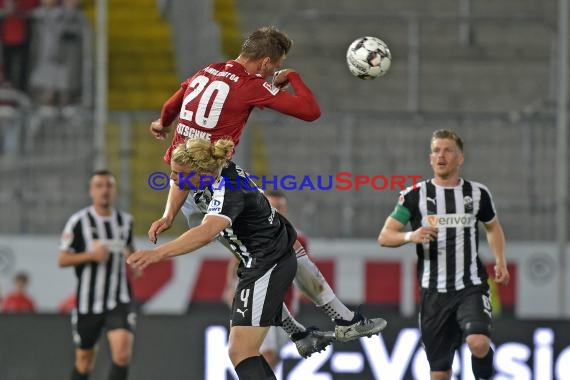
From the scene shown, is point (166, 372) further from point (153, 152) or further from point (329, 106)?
point (329, 106)

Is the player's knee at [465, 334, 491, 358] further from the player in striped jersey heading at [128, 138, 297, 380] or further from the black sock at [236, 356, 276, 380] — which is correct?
the black sock at [236, 356, 276, 380]

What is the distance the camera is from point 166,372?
11.6 meters

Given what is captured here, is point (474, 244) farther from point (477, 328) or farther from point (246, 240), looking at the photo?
point (246, 240)

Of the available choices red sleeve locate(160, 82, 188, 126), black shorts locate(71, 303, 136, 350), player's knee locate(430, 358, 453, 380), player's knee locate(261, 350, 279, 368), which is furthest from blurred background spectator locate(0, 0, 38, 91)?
player's knee locate(430, 358, 453, 380)

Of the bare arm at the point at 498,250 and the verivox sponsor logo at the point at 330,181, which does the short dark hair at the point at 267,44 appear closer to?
the bare arm at the point at 498,250

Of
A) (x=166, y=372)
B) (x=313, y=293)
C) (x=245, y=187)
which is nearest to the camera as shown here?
(x=245, y=187)

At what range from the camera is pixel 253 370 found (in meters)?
7.81

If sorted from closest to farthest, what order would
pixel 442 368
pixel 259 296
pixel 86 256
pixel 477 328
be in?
pixel 259 296
pixel 477 328
pixel 442 368
pixel 86 256

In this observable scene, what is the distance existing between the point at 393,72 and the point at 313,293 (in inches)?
286

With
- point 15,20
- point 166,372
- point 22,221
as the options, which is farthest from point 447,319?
Answer: point 15,20

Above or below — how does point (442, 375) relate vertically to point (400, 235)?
below

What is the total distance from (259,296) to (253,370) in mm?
444

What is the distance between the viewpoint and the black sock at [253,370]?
7797mm

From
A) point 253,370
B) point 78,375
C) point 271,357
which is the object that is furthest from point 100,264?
point 253,370
